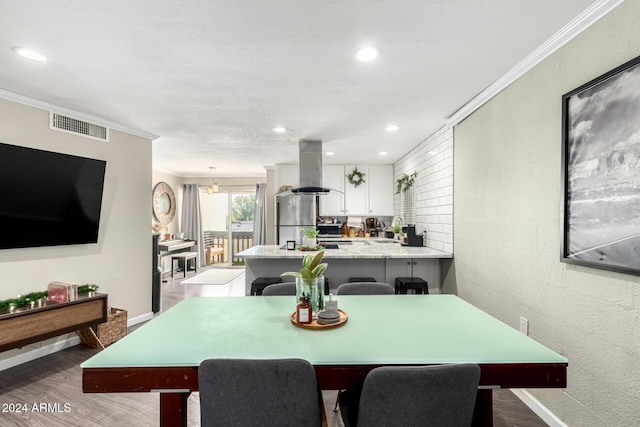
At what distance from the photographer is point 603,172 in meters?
1.59

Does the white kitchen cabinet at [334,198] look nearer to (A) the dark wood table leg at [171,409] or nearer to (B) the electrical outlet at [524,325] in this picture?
(B) the electrical outlet at [524,325]

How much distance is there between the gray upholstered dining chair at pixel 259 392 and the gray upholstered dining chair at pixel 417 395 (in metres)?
0.20

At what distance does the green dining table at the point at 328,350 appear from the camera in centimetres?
116

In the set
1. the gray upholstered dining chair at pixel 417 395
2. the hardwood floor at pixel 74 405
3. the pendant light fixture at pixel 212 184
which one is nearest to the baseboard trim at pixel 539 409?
the hardwood floor at pixel 74 405

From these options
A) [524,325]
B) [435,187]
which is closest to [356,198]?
[435,187]

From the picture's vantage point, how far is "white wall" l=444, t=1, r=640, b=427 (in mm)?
1535

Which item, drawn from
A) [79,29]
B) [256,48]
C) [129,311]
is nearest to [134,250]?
[129,311]

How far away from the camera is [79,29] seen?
1803mm

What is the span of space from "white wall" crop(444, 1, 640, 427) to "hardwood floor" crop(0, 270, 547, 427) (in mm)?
286

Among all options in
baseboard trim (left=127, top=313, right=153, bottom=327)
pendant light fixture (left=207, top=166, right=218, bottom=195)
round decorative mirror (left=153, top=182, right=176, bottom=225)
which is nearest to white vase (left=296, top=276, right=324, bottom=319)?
baseboard trim (left=127, top=313, right=153, bottom=327)

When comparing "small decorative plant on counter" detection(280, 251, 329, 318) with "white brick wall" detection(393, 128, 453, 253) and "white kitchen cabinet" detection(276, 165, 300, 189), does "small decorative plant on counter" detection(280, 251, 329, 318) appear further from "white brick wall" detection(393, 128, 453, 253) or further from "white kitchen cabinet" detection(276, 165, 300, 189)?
"white kitchen cabinet" detection(276, 165, 300, 189)

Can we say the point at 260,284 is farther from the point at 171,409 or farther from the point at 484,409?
the point at 484,409

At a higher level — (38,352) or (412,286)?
(412,286)

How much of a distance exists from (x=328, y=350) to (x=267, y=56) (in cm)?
187
